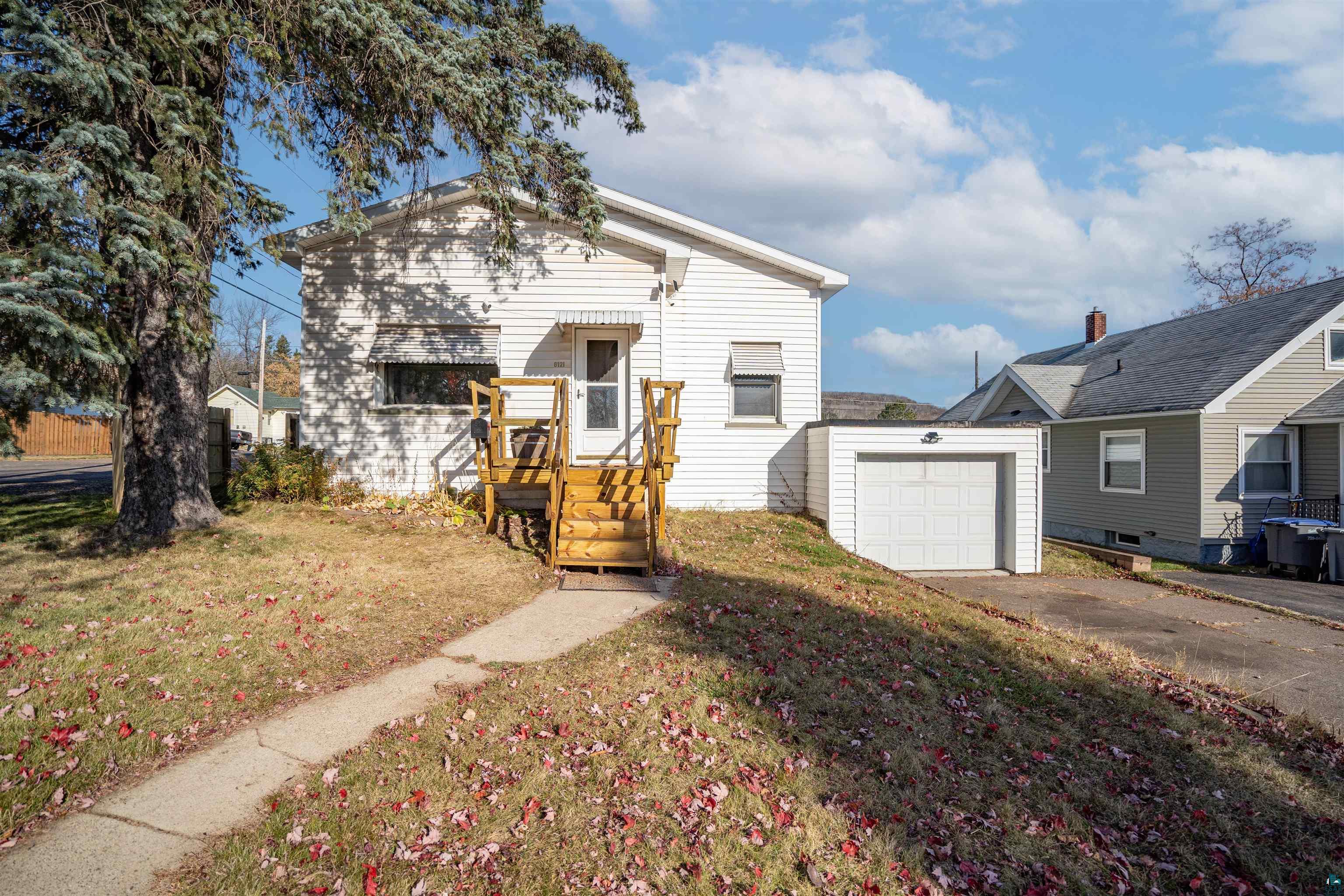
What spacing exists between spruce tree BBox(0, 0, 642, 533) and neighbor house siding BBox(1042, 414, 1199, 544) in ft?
45.1

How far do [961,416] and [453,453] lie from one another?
18504 mm

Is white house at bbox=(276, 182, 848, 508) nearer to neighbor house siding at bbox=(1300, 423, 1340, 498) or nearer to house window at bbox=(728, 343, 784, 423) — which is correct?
house window at bbox=(728, 343, 784, 423)

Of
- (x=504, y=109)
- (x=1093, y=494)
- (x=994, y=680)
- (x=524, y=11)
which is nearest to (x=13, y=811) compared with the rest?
(x=994, y=680)

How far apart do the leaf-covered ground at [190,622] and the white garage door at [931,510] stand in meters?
6.57

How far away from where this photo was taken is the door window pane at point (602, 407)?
11180 millimetres

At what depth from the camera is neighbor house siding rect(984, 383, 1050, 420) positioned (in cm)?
1906

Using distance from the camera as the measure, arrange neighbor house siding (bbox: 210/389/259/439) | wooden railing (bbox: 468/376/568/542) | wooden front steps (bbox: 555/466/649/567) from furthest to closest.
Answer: neighbor house siding (bbox: 210/389/259/439) < wooden railing (bbox: 468/376/568/542) < wooden front steps (bbox: 555/466/649/567)

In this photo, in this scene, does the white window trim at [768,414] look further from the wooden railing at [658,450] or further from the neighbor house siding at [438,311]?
the wooden railing at [658,450]

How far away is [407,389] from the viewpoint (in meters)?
11.2

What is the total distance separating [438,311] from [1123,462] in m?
16.0

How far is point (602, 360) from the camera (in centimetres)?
1126

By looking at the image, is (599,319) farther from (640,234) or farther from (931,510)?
(931,510)

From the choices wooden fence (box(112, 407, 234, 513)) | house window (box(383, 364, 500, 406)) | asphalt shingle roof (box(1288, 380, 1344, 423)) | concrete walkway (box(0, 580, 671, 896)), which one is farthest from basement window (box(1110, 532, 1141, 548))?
wooden fence (box(112, 407, 234, 513))

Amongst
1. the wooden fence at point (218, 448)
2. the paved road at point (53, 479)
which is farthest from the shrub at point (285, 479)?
the paved road at point (53, 479)
